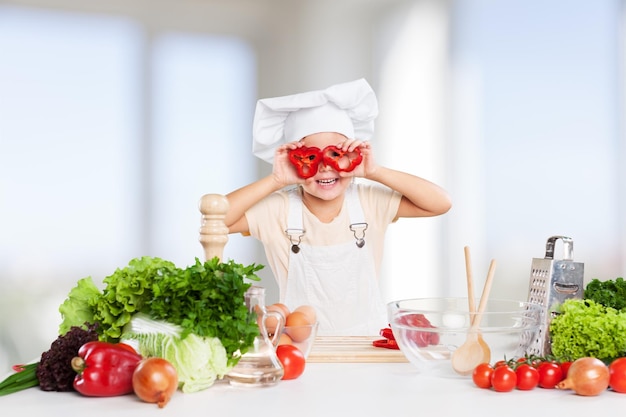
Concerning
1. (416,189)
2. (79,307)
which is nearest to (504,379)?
(79,307)

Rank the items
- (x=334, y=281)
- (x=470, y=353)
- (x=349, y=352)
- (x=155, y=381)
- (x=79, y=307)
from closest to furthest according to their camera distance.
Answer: (x=155, y=381) → (x=470, y=353) → (x=79, y=307) → (x=349, y=352) → (x=334, y=281)

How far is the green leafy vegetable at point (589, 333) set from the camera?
4.12ft

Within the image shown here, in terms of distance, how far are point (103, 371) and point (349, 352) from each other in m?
0.53

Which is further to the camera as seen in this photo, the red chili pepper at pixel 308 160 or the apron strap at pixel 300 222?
the apron strap at pixel 300 222

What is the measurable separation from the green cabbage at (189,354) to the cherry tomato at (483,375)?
16.0 inches

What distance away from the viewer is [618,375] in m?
1.17

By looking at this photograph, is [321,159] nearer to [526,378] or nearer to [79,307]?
[79,307]

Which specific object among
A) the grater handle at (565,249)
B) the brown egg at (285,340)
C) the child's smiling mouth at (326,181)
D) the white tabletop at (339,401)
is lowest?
the white tabletop at (339,401)

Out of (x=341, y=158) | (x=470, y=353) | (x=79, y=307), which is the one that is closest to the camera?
(x=470, y=353)

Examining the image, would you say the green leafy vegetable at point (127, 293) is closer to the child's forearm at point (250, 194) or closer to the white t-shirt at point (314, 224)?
the child's forearm at point (250, 194)

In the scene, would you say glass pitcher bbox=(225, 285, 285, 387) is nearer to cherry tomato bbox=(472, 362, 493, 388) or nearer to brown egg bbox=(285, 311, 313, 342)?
brown egg bbox=(285, 311, 313, 342)

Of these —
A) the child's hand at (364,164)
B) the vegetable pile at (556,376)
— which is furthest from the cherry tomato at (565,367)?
the child's hand at (364,164)

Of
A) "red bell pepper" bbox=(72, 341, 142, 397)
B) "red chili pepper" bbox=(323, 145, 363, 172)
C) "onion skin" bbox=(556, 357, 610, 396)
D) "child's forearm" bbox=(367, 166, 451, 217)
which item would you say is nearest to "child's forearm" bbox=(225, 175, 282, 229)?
"red chili pepper" bbox=(323, 145, 363, 172)

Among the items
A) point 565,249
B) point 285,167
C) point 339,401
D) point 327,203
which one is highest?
point 285,167
